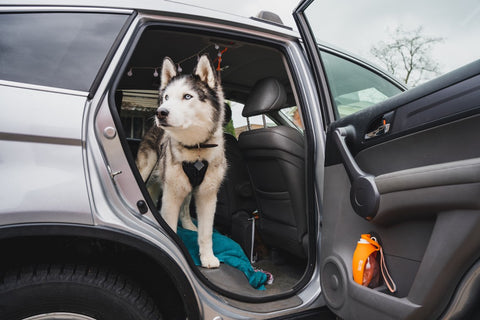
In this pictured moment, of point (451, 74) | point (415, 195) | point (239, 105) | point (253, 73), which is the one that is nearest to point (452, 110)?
point (451, 74)

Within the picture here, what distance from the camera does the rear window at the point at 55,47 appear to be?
1.24m

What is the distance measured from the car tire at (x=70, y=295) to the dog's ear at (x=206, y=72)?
1.57 metres

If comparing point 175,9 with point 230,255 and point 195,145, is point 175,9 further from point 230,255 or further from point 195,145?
point 230,255

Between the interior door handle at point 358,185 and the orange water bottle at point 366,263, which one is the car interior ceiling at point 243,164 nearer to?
the interior door handle at point 358,185

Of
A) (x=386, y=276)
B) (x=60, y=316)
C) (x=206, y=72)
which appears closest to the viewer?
(x=60, y=316)

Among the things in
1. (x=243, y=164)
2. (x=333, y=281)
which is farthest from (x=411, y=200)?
(x=243, y=164)

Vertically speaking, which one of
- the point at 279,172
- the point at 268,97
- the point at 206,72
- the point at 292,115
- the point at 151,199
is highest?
the point at 206,72

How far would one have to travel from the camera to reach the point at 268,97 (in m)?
2.38

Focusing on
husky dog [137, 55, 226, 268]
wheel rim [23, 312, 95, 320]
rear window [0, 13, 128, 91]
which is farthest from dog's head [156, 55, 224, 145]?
wheel rim [23, 312, 95, 320]

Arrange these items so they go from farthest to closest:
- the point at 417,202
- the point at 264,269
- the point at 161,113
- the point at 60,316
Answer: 1. the point at 264,269
2. the point at 161,113
3. the point at 417,202
4. the point at 60,316

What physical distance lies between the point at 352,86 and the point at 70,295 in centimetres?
209

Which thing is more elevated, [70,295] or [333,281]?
[70,295]

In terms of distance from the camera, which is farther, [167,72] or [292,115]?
[292,115]

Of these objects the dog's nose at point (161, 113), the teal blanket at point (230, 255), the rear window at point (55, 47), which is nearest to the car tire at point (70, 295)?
the rear window at point (55, 47)
